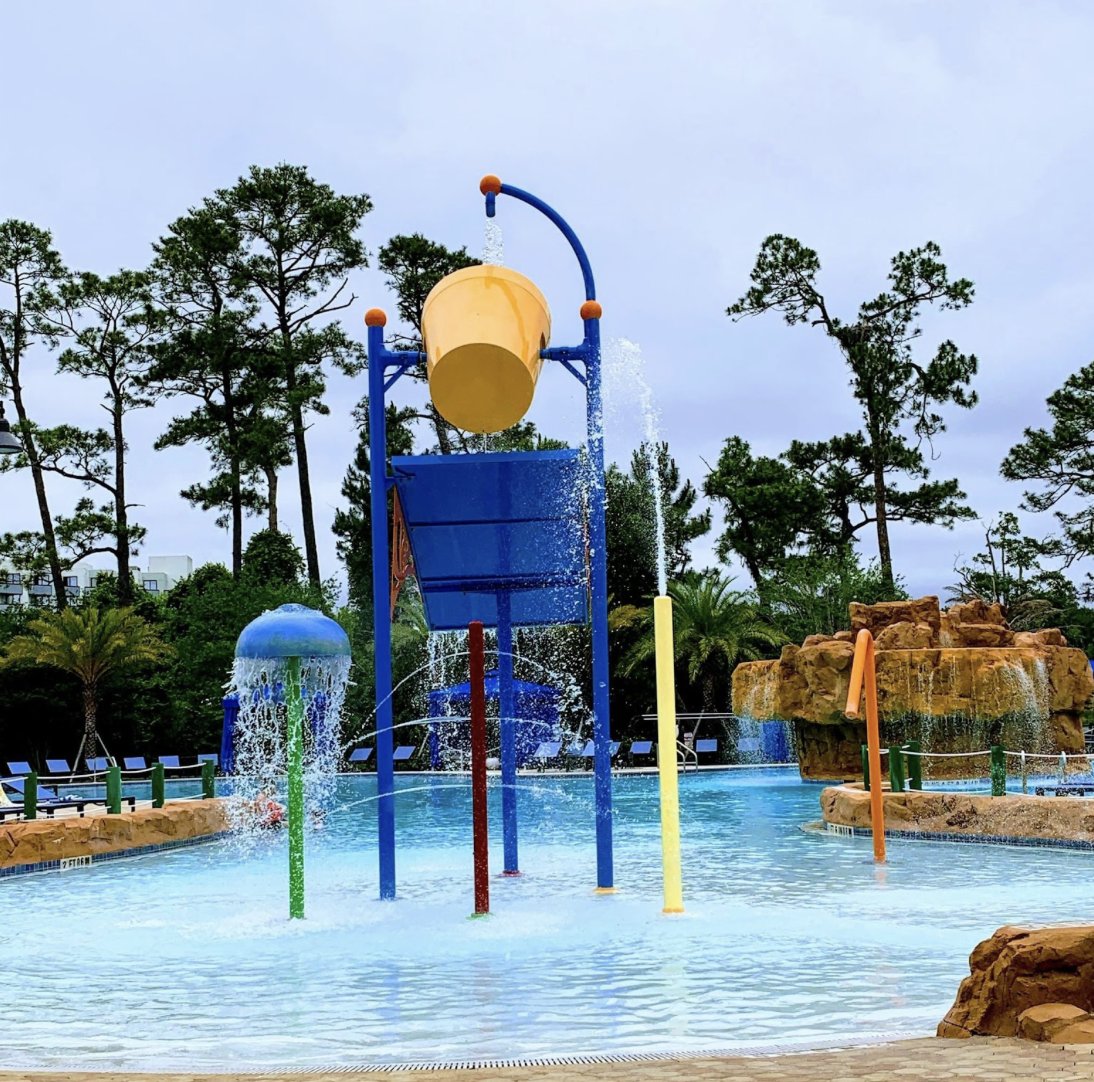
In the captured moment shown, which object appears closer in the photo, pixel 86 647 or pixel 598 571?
pixel 598 571

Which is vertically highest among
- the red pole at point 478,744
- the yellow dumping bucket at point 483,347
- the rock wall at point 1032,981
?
the yellow dumping bucket at point 483,347

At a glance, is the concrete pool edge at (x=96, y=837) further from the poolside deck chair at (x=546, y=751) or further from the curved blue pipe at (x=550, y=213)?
the poolside deck chair at (x=546, y=751)

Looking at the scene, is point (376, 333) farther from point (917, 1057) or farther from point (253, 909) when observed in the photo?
point (917, 1057)

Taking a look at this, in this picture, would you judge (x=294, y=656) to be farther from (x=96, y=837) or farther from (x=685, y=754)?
(x=685, y=754)

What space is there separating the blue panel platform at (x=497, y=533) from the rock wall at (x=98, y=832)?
5233mm

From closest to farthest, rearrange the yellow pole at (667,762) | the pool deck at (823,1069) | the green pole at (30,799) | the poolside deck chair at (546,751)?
the pool deck at (823,1069)
the yellow pole at (667,762)
the green pole at (30,799)
the poolside deck chair at (546,751)

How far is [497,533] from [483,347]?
1841 mm

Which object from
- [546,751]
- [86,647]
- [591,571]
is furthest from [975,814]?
[86,647]

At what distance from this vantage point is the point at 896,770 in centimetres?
1499

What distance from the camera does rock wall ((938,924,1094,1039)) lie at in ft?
14.8

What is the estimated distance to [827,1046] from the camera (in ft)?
16.0

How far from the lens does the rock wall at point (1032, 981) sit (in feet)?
14.8

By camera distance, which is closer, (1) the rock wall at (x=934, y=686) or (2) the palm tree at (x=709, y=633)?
(1) the rock wall at (x=934, y=686)

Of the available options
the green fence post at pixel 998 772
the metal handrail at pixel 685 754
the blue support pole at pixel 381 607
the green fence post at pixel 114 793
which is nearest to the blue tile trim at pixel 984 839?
the green fence post at pixel 998 772
